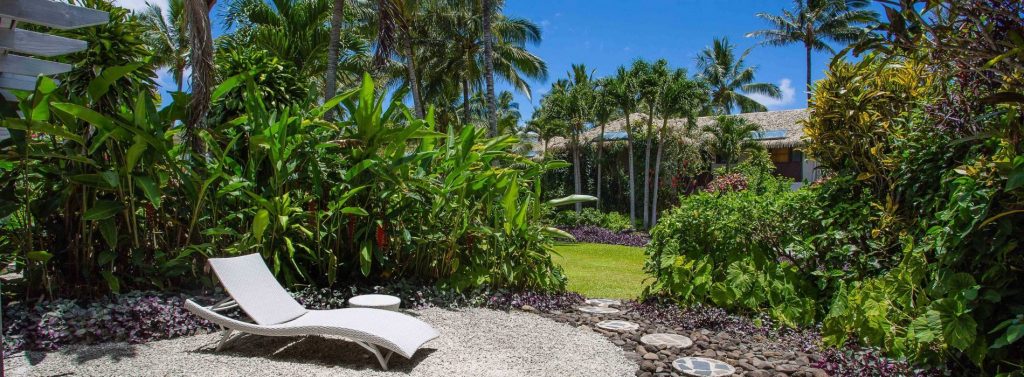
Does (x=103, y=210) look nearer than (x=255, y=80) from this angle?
Yes

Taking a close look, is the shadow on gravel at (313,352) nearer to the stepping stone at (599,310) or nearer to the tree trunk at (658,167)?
the stepping stone at (599,310)

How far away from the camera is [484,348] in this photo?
439 centimetres

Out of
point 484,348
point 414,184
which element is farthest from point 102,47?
point 484,348

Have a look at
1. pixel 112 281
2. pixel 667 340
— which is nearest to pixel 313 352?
pixel 112 281

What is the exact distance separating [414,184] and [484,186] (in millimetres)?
872

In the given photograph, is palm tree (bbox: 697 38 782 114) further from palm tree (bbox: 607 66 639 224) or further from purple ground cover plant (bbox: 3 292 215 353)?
purple ground cover plant (bbox: 3 292 215 353)

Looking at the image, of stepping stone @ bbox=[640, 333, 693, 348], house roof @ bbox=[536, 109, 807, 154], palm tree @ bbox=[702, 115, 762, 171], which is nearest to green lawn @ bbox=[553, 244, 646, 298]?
stepping stone @ bbox=[640, 333, 693, 348]

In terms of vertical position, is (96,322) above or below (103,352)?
above

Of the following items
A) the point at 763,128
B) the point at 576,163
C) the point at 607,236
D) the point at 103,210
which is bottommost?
the point at 607,236

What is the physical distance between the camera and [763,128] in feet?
86.9

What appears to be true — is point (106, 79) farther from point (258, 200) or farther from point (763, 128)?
point (763, 128)

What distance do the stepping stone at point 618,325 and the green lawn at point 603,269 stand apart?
171 centimetres

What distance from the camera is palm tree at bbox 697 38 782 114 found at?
3781cm

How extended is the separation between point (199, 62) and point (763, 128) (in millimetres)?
25110
